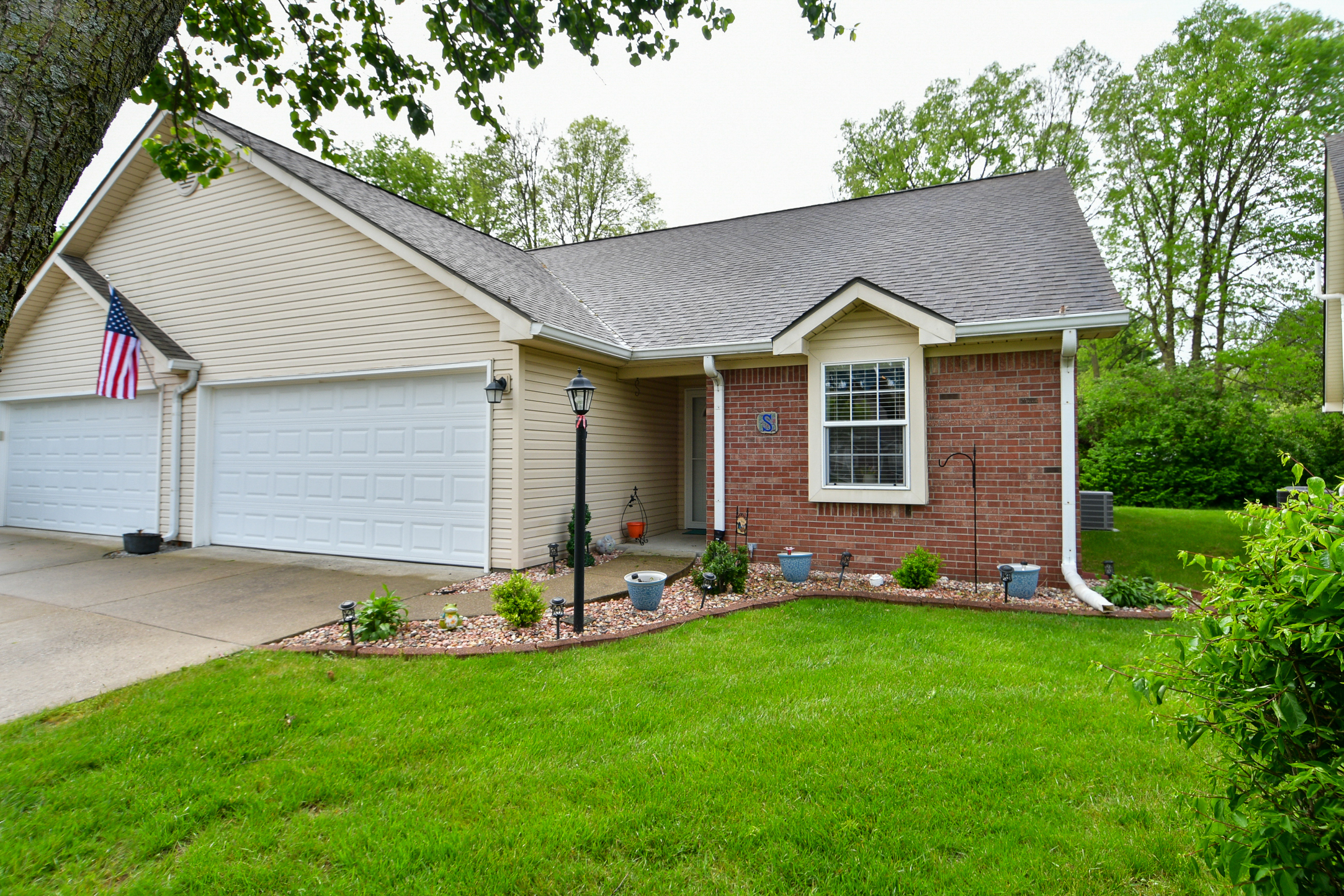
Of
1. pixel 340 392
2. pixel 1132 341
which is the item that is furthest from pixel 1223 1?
pixel 340 392

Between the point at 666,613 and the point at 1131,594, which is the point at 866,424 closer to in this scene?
the point at 1131,594

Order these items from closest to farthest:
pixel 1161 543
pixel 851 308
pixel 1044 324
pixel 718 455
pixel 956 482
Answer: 1. pixel 1044 324
2. pixel 956 482
3. pixel 851 308
4. pixel 718 455
5. pixel 1161 543

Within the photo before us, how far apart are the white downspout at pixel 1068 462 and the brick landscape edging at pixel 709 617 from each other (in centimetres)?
94

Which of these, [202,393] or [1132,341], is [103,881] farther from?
[1132,341]

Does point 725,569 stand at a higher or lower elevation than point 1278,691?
lower

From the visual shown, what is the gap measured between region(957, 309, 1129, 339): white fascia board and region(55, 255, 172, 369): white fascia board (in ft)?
36.3

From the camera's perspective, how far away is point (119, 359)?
9.23 metres

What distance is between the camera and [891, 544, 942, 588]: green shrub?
6.80 m

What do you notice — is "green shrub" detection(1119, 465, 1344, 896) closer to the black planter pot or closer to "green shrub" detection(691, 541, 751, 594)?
"green shrub" detection(691, 541, 751, 594)

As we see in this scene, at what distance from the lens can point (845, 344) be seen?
7738 mm

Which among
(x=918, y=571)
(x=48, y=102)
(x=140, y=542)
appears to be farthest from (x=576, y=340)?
(x=140, y=542)

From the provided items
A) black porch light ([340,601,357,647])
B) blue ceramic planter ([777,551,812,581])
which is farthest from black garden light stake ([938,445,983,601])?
black porch light ([340,601,357,647])

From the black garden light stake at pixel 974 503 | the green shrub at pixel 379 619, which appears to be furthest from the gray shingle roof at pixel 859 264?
the green shrub at pixel 379 619

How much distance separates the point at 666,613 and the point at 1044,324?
4870mm
